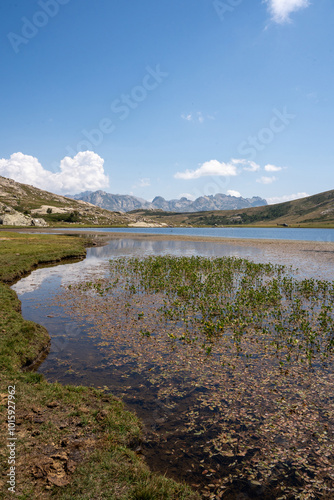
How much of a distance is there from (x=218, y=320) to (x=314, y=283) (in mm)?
21647

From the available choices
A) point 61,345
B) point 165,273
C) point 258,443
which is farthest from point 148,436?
point 165,273

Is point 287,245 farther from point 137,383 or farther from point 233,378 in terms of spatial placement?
point 137,383

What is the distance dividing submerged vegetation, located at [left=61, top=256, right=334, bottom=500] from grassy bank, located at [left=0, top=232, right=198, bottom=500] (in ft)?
4.74

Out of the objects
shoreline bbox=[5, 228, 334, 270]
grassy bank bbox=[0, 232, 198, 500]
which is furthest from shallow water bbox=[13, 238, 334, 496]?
shoreline bbox=[5, 228, 334, 270]

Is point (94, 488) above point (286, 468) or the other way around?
above

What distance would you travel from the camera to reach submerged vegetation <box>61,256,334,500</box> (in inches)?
389

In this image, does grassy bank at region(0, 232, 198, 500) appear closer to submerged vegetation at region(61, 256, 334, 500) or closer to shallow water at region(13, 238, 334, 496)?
shallow water at region(13, 238, 334, 496)

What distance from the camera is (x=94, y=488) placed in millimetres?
8242

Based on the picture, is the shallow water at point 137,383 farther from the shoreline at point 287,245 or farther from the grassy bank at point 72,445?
the shoreline at point 287,245

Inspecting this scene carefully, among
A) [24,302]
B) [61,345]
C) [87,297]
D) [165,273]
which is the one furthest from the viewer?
[165,273]

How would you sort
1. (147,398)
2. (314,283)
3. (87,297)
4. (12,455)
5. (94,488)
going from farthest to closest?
1. (314,283)
2. (87,297)
3. (147,398)
4. (12,455)
5. (94,488)

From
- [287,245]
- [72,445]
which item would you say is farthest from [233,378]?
[287,245]

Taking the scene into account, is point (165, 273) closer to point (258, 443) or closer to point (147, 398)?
point (147, 398)

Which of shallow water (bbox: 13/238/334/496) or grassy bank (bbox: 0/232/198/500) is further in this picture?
shallow water (bbox: 13/238/334/496)
